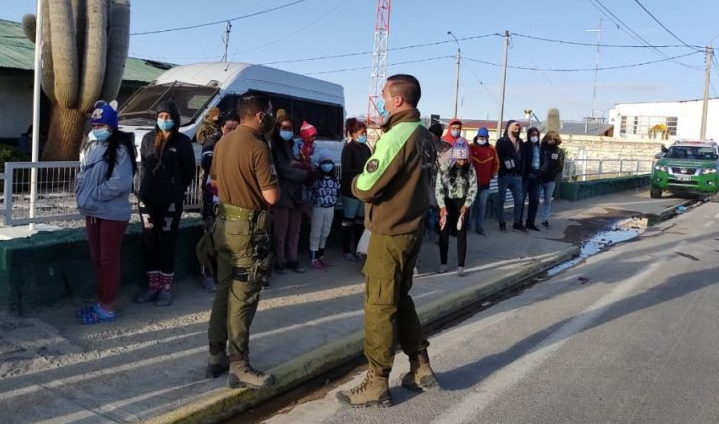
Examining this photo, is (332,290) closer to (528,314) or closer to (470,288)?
(470,288)

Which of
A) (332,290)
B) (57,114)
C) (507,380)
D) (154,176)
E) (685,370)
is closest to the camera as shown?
(507,380)

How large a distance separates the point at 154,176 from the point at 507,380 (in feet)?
11.2

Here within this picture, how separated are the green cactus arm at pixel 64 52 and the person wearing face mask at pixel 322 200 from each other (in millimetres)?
5169

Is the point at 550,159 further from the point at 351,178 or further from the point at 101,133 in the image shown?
the point at 101,133

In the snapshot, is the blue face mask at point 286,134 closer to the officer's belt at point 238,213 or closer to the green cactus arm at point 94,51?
the officer's belt at point 238,213

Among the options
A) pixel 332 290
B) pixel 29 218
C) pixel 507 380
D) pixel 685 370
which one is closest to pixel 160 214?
pixel 29 218

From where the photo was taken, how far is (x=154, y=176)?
5484 mm

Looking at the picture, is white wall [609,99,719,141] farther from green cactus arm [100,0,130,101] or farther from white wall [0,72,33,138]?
green cactus arm [100,0,130,101]

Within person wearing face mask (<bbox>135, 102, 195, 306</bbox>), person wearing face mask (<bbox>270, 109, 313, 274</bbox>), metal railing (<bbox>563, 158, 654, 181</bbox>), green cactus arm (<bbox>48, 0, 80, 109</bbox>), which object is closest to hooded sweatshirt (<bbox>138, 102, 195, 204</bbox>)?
person wearing face mask (<bbox>135, 102, 195, 306</bbox>)

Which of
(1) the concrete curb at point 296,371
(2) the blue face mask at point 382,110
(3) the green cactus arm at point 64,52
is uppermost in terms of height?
(3) the green cactus arm at point 64,52

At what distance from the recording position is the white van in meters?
9.77

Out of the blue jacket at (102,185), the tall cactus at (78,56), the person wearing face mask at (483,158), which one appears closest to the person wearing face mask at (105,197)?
the blue jacket at (102,185)

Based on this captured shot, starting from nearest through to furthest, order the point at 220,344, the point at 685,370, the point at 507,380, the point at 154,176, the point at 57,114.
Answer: the point at 220,344, the point at 507,380, the point at 685,370, the point at 154,176, the point at 57,114

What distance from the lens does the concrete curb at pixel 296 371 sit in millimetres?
3779
